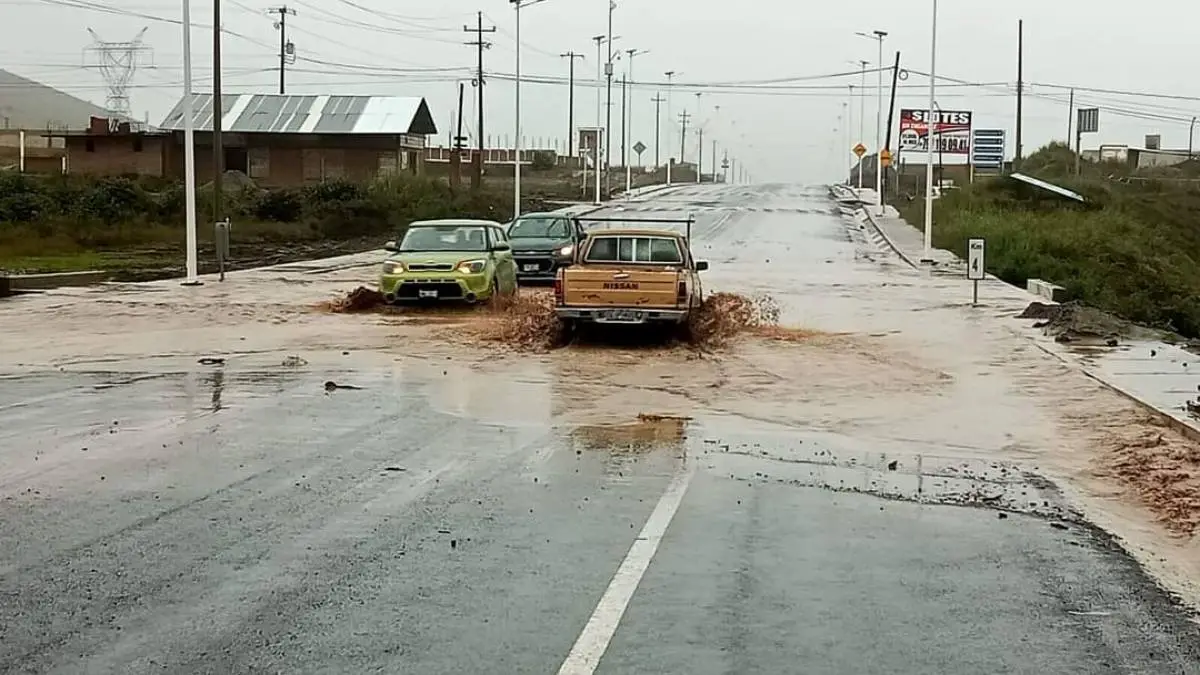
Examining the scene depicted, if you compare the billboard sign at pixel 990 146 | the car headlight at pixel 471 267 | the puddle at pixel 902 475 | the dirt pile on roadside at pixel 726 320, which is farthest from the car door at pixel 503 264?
the billboard sign at pixel 990 146

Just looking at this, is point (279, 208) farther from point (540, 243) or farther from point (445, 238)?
point (445, 238)

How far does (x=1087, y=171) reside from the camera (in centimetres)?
8194

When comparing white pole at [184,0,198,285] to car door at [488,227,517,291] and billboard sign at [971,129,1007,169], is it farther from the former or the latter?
billboard sign at [971,129,1007,169]

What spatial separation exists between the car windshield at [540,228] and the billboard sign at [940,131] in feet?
65.9

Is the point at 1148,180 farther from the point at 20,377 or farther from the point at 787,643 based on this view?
the point at 787,643

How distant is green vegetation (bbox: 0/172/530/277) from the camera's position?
136 feet

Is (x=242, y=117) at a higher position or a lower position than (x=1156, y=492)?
higher

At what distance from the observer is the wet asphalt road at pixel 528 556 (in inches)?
248

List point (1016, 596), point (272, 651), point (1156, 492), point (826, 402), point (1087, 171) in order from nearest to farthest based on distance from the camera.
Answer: point (272, 651)
point (1016, 596)
point (1156, 492)
point (826, 402)
point (1087, 171)

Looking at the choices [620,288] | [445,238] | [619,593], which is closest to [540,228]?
[445,238]

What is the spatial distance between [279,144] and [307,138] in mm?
1666

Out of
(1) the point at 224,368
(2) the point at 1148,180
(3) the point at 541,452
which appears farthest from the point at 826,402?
(2) the point at 1148,180

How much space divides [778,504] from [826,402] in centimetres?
582

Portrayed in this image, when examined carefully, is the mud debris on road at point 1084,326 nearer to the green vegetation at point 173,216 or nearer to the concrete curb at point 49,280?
the concrete curb at point 49,280
